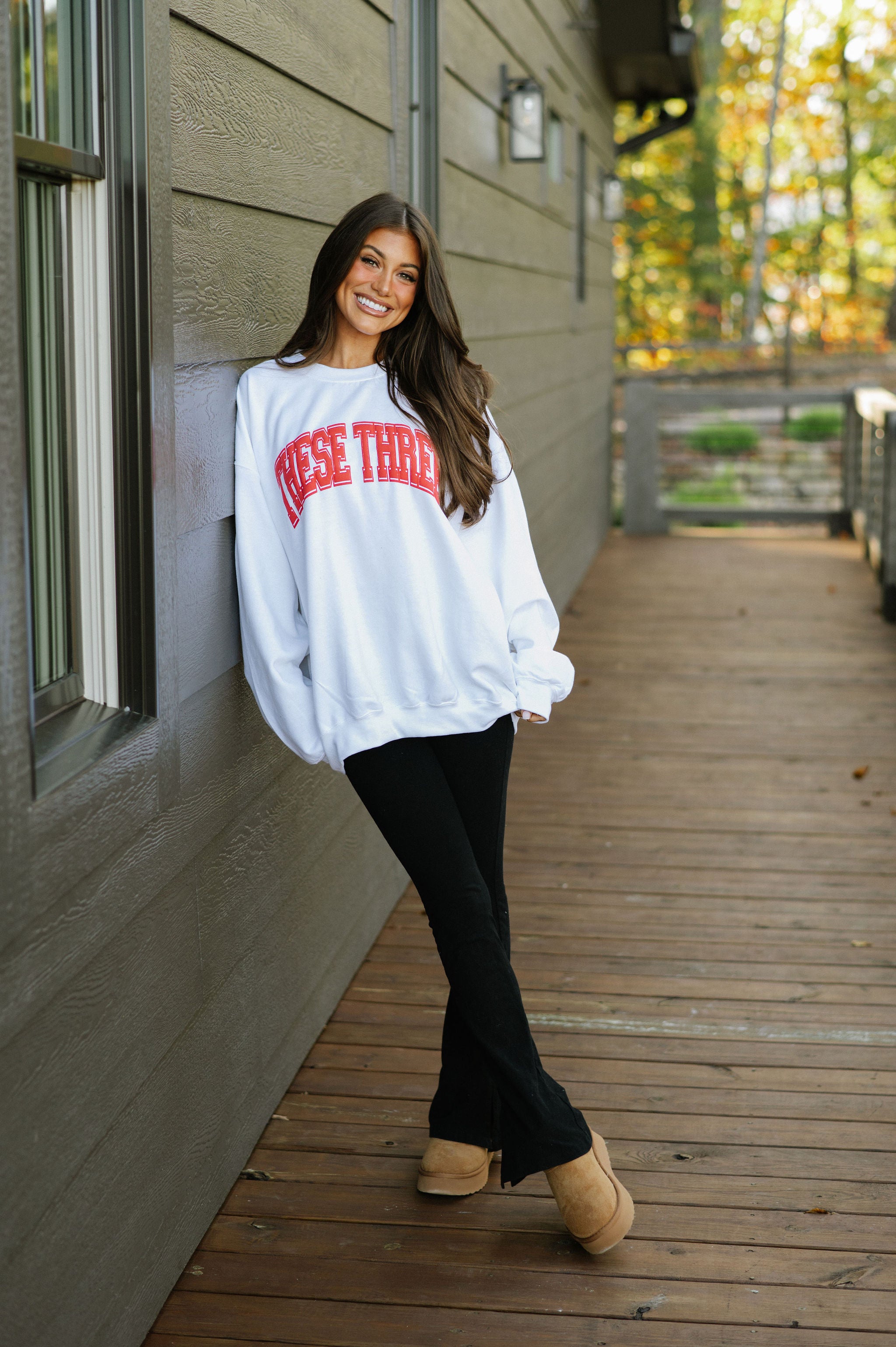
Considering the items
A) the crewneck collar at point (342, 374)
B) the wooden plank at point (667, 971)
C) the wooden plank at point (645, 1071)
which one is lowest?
the wooden plank at point (645, 1071)

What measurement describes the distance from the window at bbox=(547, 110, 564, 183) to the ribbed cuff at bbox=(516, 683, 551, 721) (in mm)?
4874

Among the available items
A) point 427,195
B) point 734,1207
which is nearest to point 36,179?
point 734,1207

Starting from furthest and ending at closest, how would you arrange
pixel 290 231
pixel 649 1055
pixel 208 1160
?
pixel 649 1055 < pixel 290 231 < pixel 208 1160

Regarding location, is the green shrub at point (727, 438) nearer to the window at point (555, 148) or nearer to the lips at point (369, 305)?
the window at point (555, 148)

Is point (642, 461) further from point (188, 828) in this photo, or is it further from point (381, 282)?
point (188, 828)

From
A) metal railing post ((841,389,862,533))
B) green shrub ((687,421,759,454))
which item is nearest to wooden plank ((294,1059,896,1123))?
metal railing post ((841,389,862,533))

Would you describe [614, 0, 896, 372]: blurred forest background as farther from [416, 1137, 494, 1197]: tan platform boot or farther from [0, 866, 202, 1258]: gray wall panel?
[0, 866, 202, 1258]: gray wall panel

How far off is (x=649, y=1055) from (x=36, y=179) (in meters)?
2.02

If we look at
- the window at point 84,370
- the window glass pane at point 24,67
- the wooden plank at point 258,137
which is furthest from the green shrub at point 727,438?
the window glass pane at point 24,67

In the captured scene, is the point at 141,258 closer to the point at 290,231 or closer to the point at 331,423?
the point at 331,423

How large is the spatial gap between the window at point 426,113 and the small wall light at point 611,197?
6.21 metres

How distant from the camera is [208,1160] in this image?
2.16m

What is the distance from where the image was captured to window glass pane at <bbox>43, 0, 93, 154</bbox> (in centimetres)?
150

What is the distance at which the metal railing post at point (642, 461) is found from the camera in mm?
10359
